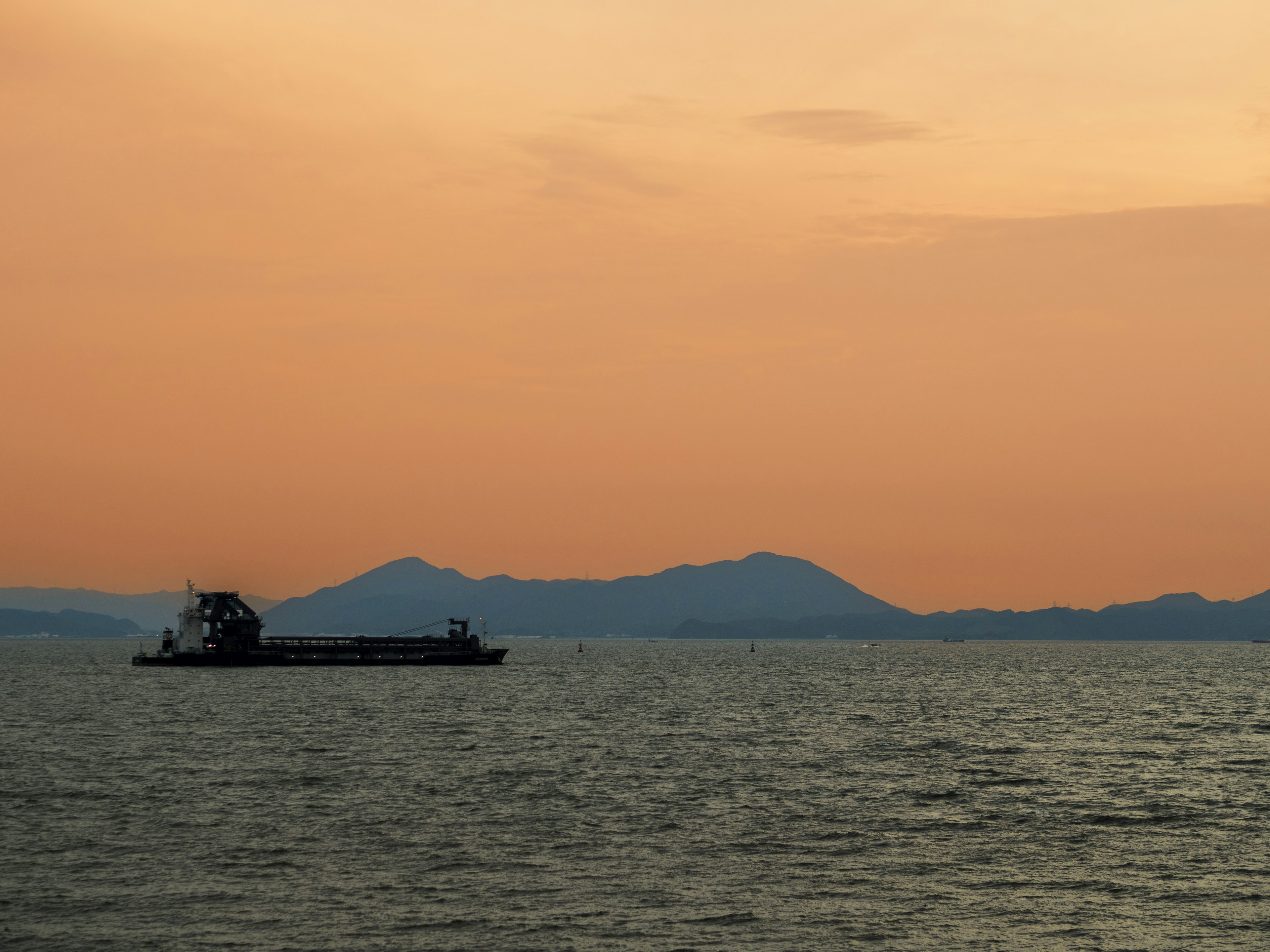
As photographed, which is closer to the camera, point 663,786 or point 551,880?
point 551,880

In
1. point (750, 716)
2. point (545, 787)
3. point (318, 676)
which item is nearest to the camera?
point (545, 787)

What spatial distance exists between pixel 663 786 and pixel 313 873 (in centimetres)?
2507

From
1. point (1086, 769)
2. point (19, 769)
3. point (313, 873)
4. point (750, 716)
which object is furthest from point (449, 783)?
point (750, 716)

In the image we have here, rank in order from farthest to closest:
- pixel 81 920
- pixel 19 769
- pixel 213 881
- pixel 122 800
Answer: pixel 19 769 → pixel 122 800 → pixel 213 881 → pixel 81 920

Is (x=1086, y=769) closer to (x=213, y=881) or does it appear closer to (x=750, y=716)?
(x=750, y=716)

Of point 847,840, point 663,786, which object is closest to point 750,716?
point 663,786

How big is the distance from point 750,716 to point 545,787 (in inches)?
2090

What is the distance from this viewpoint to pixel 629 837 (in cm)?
4756

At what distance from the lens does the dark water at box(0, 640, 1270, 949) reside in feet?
112

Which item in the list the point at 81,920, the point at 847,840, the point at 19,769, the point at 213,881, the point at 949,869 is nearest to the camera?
the point at 81,920

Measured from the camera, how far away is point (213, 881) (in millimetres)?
39250

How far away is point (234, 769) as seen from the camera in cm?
6825

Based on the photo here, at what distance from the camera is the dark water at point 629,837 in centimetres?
3412

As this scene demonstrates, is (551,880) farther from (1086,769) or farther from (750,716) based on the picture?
(750,716)
